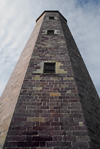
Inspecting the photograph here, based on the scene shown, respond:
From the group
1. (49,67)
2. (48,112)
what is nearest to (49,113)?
(48,112)

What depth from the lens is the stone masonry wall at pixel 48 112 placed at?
3.90m

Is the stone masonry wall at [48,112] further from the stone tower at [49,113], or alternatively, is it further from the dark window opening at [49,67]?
the dark window opening at [49,67]

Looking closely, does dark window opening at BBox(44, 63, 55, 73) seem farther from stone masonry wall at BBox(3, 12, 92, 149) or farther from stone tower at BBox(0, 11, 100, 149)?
stone masonry wall at BBox(3, 12, 92, 149)

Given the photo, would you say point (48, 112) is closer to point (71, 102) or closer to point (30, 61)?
point (71, 102)

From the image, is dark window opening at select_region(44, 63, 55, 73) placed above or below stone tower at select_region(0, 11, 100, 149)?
above

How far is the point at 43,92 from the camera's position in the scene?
5207 mm

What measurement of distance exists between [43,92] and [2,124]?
1766 mm

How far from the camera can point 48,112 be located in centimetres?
459

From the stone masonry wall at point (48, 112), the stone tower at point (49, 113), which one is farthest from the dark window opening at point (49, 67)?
the stone masonry wall at point (48, 112)

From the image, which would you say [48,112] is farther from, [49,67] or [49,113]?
[49,67]

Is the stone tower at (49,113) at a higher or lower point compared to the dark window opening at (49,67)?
lower

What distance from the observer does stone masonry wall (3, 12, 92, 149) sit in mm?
3904

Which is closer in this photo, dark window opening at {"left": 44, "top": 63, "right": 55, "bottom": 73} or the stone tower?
the stone tower

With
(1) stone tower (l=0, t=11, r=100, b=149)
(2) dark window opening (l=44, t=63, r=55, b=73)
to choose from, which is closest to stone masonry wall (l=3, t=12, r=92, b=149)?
(1) stone tower (l=0, t=11, r=100, b=149)
